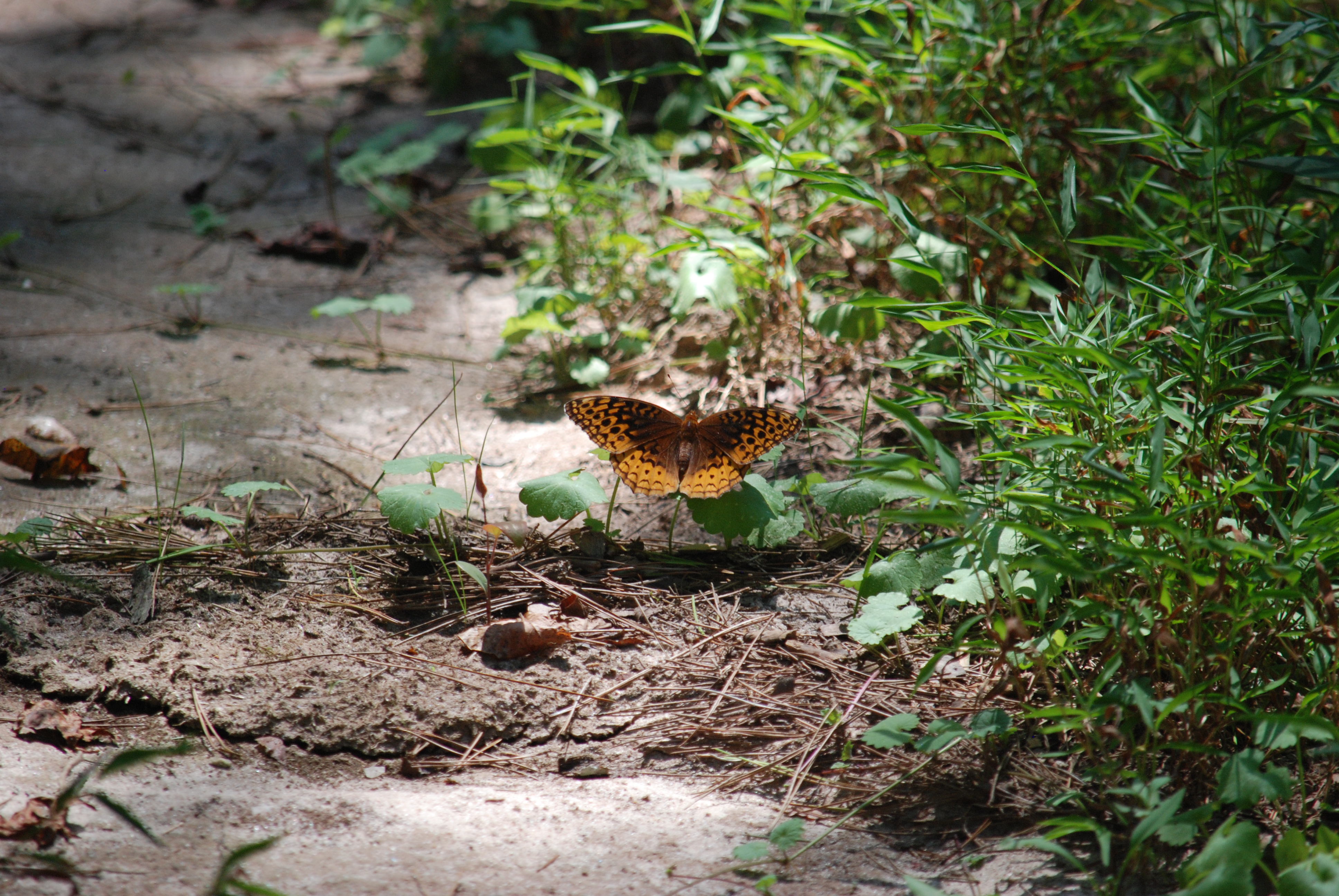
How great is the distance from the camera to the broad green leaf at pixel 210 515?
178cm

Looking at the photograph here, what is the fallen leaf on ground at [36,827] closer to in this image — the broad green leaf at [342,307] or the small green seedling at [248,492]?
the small green seedling at [248,492]

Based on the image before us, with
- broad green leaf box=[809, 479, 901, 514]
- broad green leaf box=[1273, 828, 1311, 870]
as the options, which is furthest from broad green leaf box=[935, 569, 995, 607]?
broad green leaf box=[1273, 828, 1311, 870]

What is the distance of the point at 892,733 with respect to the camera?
137 centimetres

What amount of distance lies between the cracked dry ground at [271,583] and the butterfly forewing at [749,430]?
1.04 feet

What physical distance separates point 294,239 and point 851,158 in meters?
2.13

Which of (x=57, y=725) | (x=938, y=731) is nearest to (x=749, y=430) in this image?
(x=938, y=731)

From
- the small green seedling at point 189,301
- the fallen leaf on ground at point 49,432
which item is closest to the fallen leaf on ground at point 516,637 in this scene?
the fallen leaf on ground at point 49,432

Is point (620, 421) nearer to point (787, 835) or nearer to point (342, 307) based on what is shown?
point (787, 835)

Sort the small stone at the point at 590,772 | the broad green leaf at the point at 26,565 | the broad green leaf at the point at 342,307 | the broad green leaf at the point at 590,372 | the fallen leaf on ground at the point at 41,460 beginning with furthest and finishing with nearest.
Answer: the broad green leaf at the point at 342,307 → the broad green leaf at the point at 590,372 → the fallen leaf on ground at the point at 41,460 → the small stone at the point at 590,772 → the broad green leaf at the point at 26,565

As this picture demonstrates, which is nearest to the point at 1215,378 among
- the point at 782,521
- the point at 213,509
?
the point at 782,521

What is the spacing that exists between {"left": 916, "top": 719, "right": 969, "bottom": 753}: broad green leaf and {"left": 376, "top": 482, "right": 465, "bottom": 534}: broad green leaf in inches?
37.8

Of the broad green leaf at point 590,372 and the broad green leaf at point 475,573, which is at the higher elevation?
the broad green leaf at point 590,372

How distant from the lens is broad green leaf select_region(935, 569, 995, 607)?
1584mm

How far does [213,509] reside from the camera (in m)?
1.95
